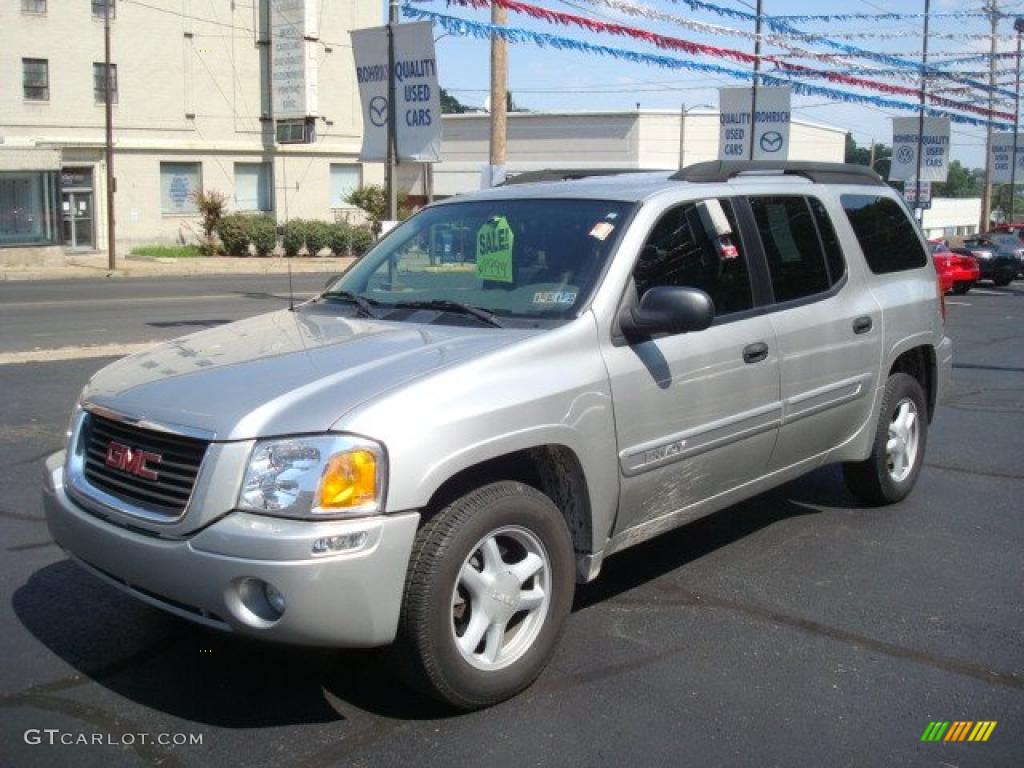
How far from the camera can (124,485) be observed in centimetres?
382

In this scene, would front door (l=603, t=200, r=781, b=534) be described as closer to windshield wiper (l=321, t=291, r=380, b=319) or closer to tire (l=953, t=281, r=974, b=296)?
windshield wiper (l=321, t=291, r=380, b=319)

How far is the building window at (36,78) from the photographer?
38.6 m

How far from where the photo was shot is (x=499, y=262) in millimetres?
4828

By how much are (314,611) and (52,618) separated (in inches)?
71.8

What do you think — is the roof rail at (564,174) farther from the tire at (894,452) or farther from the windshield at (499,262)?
the tire at (894,452)

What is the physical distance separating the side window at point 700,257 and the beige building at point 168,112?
34700mm

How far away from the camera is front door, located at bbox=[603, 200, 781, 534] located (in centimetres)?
441

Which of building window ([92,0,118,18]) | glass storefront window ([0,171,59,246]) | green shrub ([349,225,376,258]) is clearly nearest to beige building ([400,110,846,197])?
green shrub ([349,225,376,258])

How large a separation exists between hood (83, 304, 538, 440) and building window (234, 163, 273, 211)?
42182 mm

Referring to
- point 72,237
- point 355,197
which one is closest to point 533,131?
point 355,197

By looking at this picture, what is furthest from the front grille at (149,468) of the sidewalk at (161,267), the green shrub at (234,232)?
the green shrub at (234,232)

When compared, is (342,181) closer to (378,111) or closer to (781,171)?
(378,111)

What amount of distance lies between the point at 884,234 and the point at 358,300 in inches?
125

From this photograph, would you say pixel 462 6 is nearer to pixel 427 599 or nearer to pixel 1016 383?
pixel 1016 383
